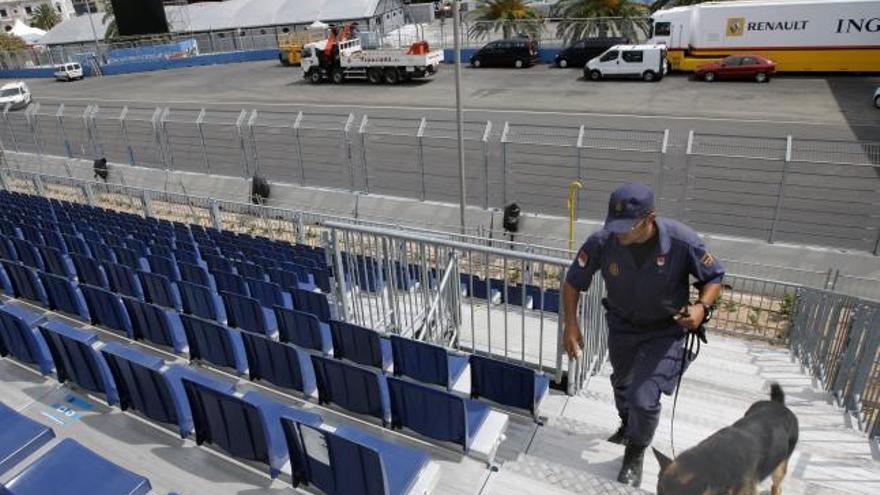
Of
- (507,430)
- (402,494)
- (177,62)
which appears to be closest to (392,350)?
(507,430)

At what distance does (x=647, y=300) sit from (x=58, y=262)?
7395 mm

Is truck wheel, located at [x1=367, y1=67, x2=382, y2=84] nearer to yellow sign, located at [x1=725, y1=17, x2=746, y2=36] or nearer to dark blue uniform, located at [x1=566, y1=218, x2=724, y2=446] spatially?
yellow sign, located at [x1=725, y1=17, x2=746, y2=36]

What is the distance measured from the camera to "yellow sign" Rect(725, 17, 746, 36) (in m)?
25.7

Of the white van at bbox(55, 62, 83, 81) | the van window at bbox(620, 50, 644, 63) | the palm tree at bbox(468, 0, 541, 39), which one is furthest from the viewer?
the white van at bbox(55, 62, 83, 81)

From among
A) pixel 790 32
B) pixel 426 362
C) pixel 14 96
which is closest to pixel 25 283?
pixel 426 362

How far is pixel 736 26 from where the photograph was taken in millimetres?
25828

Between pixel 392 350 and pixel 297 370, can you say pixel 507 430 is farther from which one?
pixel 297 370

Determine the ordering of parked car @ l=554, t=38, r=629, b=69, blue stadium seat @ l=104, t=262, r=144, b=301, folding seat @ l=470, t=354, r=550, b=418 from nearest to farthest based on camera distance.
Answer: folding seat @ l=470, t=354, r=550, b=418 < blue stadium seat @ l=104, t=262, r=144, b=301 < parked car @ l=554, t=38, r=629, b=69

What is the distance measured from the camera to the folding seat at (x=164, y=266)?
7543 mm

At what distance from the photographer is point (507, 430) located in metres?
4.57

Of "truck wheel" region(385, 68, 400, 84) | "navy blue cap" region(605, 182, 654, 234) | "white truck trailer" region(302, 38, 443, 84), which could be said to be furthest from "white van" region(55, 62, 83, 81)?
"navy blue cap" region(605, 182, 654, 234)

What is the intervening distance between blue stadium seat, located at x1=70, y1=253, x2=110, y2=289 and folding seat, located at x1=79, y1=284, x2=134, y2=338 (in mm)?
1066

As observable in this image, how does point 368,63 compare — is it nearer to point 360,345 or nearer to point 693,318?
point 360,345

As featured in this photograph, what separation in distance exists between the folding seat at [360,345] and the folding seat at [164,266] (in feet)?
10.7
